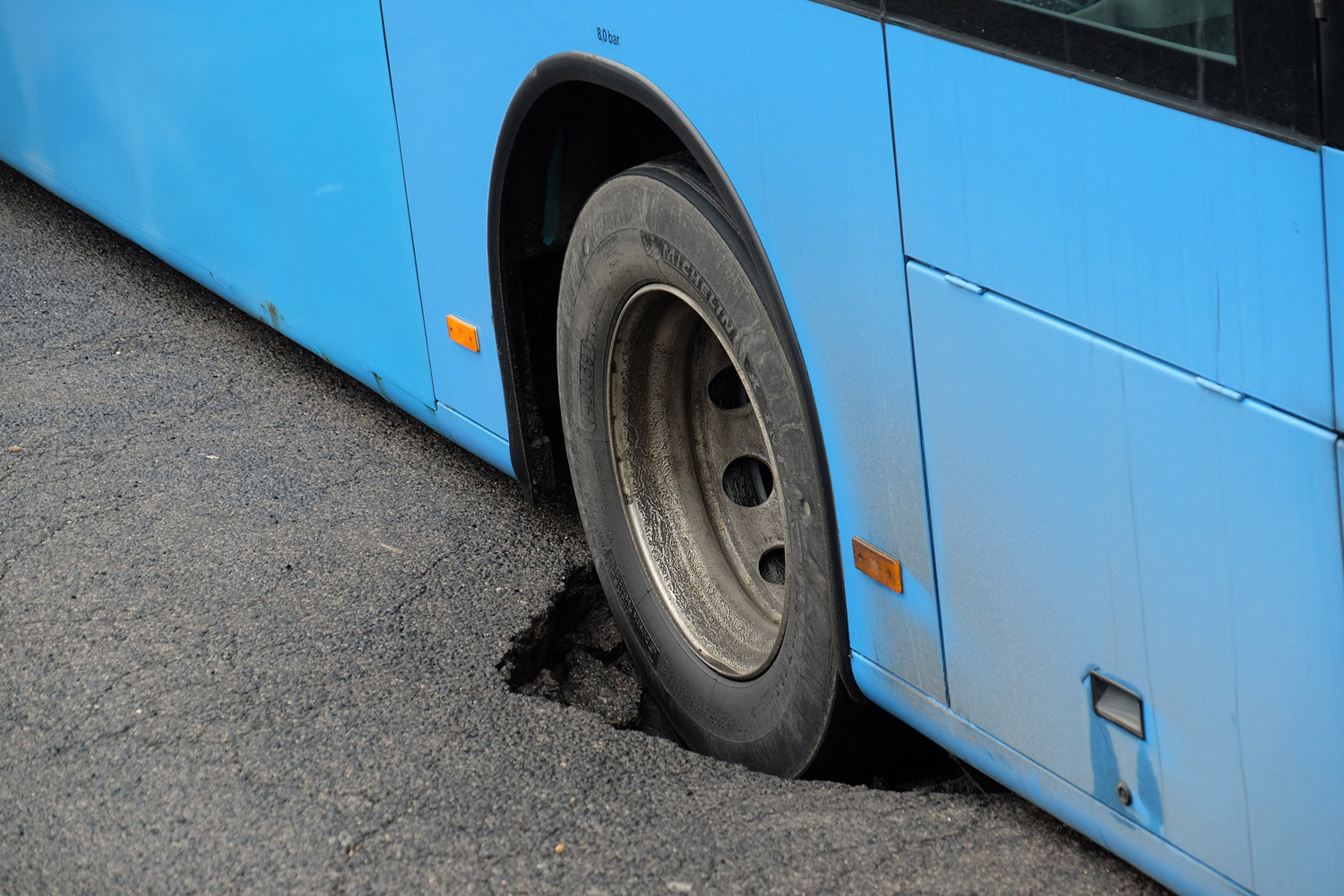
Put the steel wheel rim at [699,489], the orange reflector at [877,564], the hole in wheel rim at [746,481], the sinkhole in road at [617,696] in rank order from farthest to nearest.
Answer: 1. the hole in wheel rim at [746,481]
2. the steel wheel rim at [699,489]
3. the sinkhole in road at [617,696]
4. the orange reflector at [877,564]

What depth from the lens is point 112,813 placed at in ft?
7.80

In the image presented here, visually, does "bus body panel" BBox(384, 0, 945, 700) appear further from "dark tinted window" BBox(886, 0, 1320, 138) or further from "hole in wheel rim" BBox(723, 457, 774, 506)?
"hole in wheel rim" BBox(723, 457, 774, 506)

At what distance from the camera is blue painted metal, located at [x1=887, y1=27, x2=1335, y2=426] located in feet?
4.38

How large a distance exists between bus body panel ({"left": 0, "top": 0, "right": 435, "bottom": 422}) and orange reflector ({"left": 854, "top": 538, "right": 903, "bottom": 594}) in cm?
148

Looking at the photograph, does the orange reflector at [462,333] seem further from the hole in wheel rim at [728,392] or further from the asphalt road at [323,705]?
the hole in wheel rim at [728,392]

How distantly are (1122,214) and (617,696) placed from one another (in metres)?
1.76

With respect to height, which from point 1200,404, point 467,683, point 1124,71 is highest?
point 1124,71

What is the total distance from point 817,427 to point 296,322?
2118mm

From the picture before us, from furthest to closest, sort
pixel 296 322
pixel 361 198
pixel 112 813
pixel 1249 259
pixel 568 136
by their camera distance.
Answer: pixel 296 322, pixel 361 198, pixel 568 136, pixel 112 813, pixel 1249 259

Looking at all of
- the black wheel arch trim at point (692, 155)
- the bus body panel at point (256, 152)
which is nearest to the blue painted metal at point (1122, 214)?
the black wheel arch trim at point (692, 155)

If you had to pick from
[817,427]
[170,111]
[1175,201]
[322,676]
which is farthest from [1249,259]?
[170,111]

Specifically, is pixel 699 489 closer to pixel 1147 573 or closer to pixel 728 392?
pixel 728 392

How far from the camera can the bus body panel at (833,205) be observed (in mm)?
1806

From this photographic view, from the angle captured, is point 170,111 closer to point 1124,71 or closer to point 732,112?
point 732,112
